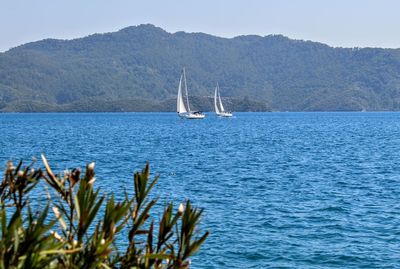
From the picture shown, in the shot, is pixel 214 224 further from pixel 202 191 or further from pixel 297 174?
pixel 297 174

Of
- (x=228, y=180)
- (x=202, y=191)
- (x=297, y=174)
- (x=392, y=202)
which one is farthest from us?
(x=297, y=174)

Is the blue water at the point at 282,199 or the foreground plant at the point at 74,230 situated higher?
the foreground plant at the point at 74,230

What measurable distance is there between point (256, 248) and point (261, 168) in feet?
90.4

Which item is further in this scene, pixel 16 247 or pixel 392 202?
pixel 392 202

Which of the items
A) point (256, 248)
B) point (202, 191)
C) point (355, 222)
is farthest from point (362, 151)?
point (256, 248)

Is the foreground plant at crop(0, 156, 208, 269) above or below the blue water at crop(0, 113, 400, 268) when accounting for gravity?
above

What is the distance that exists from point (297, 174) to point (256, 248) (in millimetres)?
23438

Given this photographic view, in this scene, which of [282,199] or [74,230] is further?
[282,199]

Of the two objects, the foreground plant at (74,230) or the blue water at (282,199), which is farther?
the blue water at (282,199)

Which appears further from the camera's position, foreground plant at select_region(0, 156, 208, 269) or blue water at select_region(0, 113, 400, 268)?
blue water at select_region(0, 113, 400, 268)

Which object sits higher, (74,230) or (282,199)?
(74,230)

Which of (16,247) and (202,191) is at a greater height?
(16,247)

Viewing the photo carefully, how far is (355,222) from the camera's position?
76.4 ft

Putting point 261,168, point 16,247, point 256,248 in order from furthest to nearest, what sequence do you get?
point 261,168 < point 256,248 < point 16,247
